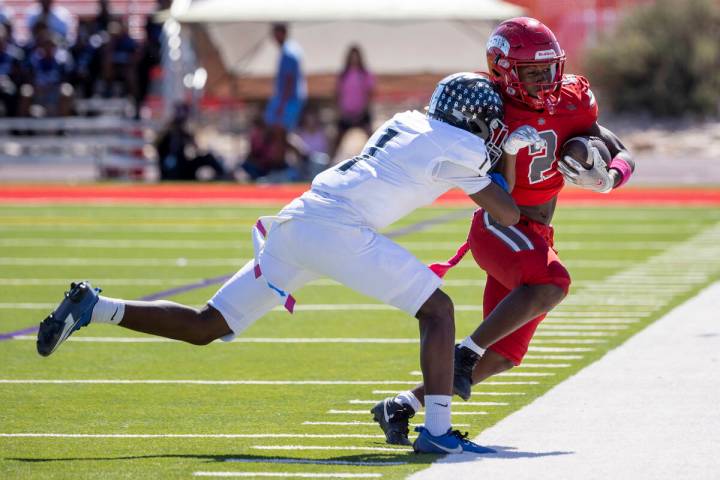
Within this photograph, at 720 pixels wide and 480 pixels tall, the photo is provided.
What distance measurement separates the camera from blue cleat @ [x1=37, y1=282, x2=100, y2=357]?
6.21 m

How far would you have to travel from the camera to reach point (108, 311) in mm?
6387

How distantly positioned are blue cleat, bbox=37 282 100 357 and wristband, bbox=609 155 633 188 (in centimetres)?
230

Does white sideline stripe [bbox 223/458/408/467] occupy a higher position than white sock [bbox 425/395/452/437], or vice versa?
white sock [bbox 425/395/452/437]

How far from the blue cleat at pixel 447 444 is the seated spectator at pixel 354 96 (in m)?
16.7

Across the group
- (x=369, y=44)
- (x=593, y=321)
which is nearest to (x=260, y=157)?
(x=369, y=44)

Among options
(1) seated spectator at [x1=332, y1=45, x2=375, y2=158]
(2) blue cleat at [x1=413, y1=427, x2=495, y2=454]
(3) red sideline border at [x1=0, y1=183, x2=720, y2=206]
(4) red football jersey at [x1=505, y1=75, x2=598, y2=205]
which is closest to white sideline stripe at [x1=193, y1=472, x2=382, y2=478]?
(2) blue cleat at [x1=413, y1=427, x2=495, y2=454]

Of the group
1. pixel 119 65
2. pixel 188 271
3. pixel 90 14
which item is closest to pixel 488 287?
pixel 188 271

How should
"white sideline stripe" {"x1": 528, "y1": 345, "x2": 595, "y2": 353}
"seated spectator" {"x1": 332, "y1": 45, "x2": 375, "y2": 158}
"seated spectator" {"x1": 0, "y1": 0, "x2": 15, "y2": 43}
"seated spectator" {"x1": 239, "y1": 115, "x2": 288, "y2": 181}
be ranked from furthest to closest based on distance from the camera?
"seated spectator" {"x1": 0, "y1": 0, "x2": 15, "y2": 43} → "seated spectator" {"x1": 332, "y1": 45, "x2": 375, "y2": 158} → "seated spectator" {"x1": 239, "y1": 115, "x2": 288, "y2": 181} → "white sideline stripe" {"x1": 528, "y1": 345, "x2": 595, "y2": 353}

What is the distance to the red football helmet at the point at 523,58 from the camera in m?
6.34

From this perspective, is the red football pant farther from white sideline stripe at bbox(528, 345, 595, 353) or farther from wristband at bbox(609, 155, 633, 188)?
white sideline stripe at bbox(528, 345, 595, 353)

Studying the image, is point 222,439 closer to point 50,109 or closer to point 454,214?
point 454,214

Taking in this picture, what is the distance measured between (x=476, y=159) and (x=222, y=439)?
1.57 meters

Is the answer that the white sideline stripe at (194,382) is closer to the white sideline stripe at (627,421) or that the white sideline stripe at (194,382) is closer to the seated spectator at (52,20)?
the white sideline stripe at (627,421)

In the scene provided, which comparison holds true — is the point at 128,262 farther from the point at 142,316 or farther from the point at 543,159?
the point at 543,159
